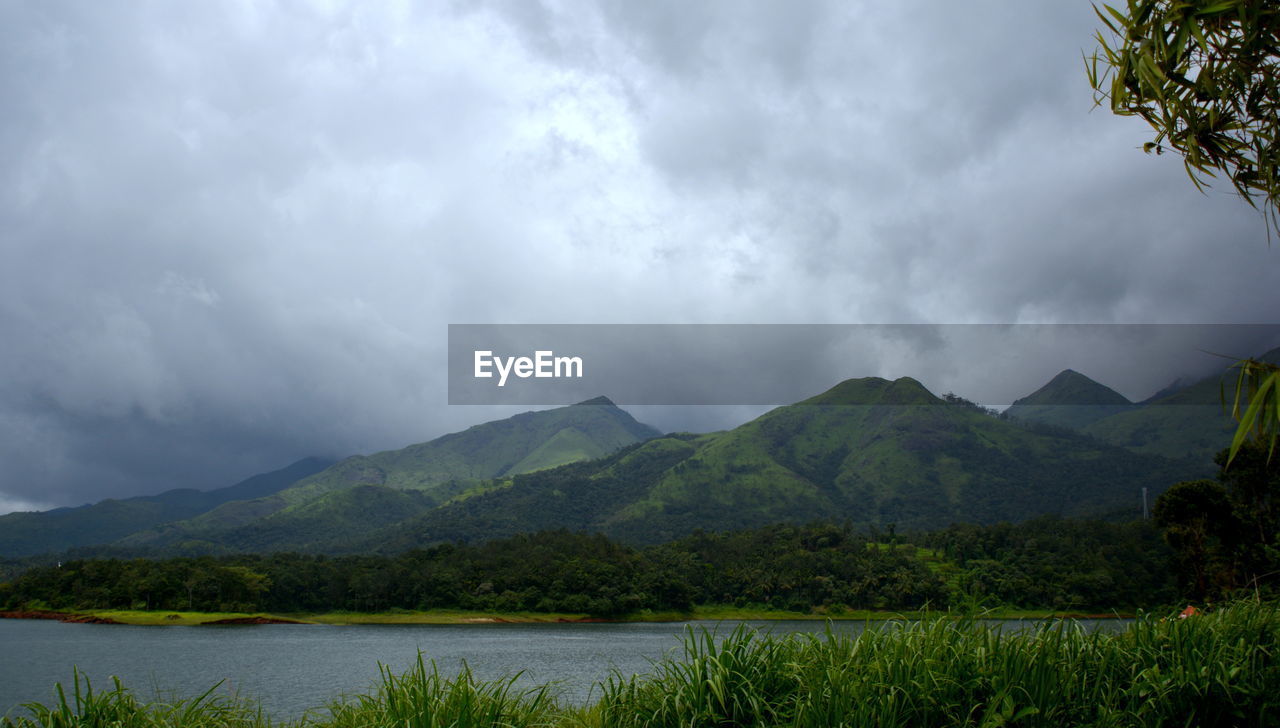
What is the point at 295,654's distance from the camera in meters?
56.3

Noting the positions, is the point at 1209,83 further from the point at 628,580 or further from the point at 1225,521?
the point at 628,580

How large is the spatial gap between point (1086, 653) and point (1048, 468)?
20458 cm

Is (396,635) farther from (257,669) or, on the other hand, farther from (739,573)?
(739,573)

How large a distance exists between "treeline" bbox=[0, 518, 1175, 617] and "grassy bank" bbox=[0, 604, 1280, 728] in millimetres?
83812

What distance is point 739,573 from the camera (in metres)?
97.8

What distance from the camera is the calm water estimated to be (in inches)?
1517

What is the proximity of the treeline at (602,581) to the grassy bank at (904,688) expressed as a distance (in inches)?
3300

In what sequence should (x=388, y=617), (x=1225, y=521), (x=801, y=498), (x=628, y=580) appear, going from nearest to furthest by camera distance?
(x=1225, y=521)
(x=388, y=617)
(x=628, y=580)
(x=801, y=498)

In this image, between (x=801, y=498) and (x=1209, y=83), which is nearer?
(x=1209, y=83)

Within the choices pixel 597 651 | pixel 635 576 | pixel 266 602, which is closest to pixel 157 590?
pixel 266 602

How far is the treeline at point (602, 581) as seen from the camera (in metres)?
91.9

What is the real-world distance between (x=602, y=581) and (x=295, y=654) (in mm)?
42859

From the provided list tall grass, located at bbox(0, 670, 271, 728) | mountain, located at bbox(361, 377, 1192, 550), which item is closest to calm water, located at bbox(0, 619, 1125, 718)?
tall grass, located at bbox(0, 670, 271, 728)

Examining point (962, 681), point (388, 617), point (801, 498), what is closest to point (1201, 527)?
point (962, 681)
